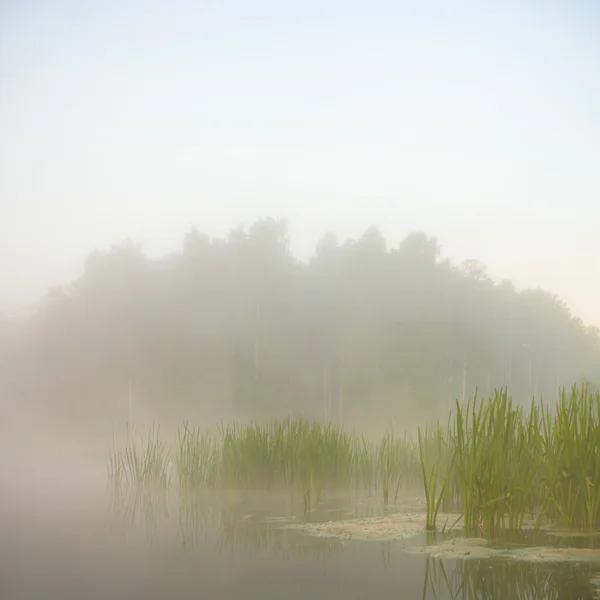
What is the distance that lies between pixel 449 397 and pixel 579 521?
27.1 metres

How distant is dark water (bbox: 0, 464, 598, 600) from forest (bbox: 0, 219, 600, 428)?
2220 centimetres

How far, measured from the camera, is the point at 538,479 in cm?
588

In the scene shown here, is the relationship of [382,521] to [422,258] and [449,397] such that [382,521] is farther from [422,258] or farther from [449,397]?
[422,258]

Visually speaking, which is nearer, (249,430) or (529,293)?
(249,430)

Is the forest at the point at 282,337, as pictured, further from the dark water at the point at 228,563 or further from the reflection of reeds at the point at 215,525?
the dark water at the point at 228,563

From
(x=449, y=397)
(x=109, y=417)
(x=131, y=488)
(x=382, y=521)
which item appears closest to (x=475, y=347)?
(x=449, y=397)

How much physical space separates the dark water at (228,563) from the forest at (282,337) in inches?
874

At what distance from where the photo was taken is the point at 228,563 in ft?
16.7

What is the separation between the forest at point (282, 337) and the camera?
105ft

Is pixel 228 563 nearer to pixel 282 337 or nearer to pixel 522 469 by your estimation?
pixel 522 469

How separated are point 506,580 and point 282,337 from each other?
30949mm

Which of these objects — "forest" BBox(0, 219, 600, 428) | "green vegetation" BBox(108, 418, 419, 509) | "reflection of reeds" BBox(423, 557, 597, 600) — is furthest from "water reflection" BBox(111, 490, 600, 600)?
"forest" BBox(0, 219, 600, 428)

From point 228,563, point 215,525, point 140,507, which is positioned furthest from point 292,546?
point 140,507

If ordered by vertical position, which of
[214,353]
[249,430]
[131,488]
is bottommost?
[131,488]
